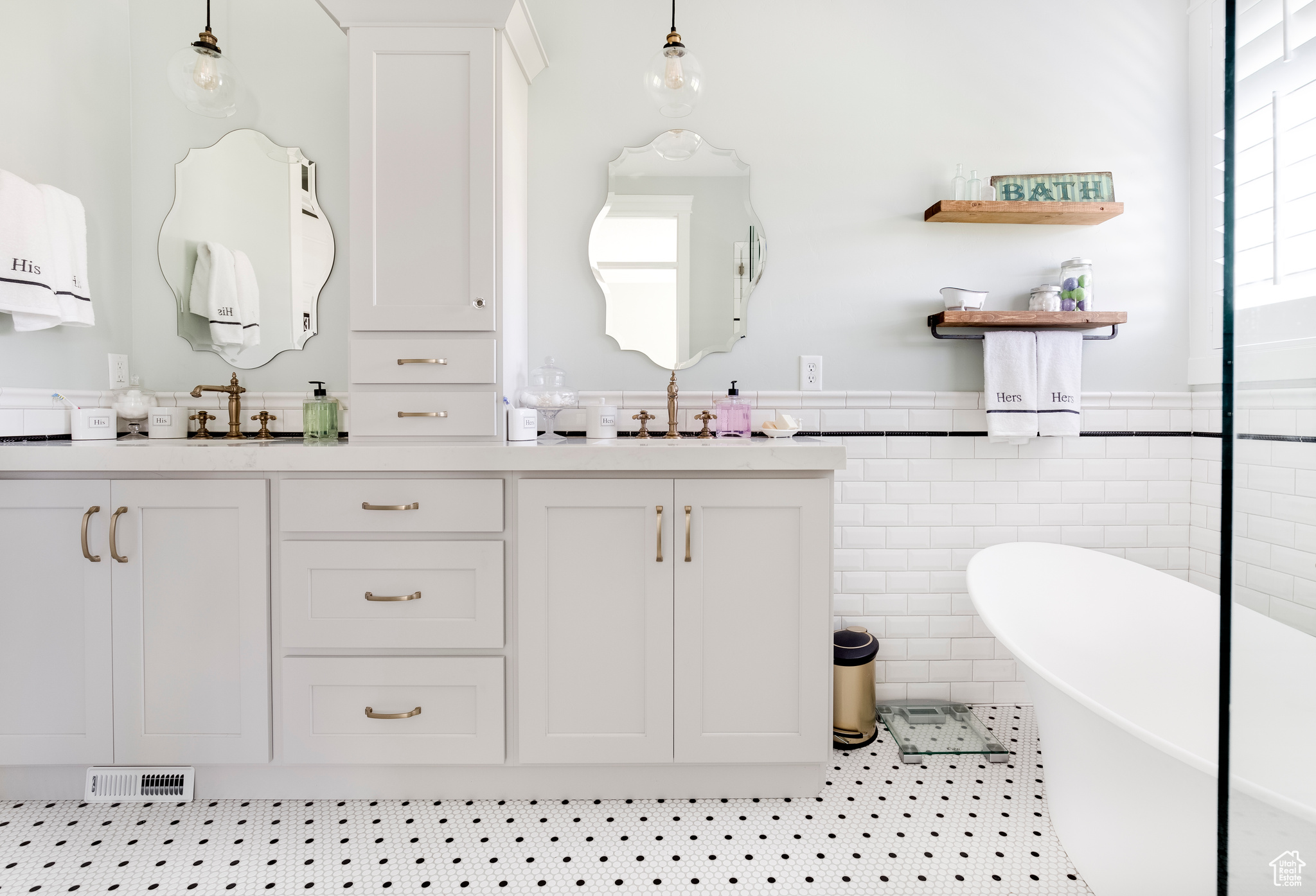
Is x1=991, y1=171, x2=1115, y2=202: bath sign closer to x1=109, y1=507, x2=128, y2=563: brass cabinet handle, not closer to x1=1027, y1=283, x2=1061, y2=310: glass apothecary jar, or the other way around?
x1=1027, y1=283, x2=1061, y2=310: glass apothecary jar

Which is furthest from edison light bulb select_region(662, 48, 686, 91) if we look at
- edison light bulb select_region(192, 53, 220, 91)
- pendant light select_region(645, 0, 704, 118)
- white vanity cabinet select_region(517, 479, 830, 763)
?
edison light bulb select_region(192, 53, 220, 91)

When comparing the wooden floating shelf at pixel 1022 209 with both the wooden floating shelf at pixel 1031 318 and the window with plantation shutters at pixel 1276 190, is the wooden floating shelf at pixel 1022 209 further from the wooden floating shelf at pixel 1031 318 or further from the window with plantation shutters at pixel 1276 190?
the window with plantation shutters at pixel 1276 190

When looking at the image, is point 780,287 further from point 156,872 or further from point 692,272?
point 156,872

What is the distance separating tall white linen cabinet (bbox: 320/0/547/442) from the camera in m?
1.79

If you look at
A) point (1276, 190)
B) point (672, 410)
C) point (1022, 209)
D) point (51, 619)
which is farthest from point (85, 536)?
point (1022, 209)

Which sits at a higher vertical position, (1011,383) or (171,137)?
(171,137)

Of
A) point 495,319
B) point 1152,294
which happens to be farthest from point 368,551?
point 1152,294

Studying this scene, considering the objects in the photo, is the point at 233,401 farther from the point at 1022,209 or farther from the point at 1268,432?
the point at 1022,209

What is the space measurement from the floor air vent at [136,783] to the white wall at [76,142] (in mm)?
1111

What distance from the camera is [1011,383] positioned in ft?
6.82

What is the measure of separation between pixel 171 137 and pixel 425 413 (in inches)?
55.3

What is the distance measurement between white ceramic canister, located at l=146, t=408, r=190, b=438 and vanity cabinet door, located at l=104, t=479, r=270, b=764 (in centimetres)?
57

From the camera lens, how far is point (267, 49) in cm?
212

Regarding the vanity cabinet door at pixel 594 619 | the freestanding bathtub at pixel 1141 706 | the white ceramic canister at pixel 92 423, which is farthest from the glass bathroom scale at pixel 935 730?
the white ceramic canister at pixel 92 423
